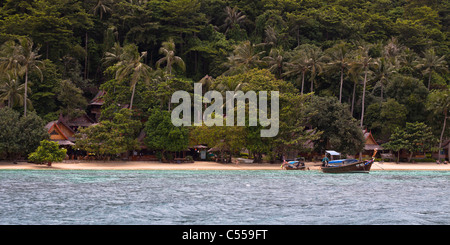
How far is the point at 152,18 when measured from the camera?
71.2 meters

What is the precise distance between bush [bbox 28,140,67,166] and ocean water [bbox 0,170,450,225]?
138 cm

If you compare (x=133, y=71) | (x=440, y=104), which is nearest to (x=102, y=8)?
(x=133, y=71)

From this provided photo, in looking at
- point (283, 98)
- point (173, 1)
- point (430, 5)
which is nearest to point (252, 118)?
point (283, 98)

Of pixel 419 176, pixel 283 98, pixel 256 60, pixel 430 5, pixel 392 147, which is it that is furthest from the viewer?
pixel 430 5

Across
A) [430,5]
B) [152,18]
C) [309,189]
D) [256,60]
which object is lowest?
[309,189]

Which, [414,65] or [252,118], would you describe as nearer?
[252,118]

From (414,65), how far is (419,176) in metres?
27.8

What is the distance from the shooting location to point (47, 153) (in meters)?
42.8

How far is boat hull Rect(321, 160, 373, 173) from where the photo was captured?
46.8m

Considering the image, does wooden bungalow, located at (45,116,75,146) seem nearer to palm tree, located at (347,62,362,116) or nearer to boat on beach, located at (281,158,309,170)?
boat on beach, located at (281,158,309,170)

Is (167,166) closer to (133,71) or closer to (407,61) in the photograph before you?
(133,71)

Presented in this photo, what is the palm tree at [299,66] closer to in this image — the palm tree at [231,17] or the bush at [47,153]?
the palm tree at [231,17]
